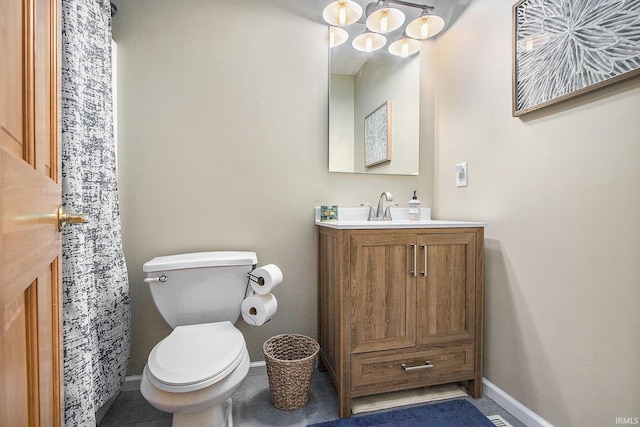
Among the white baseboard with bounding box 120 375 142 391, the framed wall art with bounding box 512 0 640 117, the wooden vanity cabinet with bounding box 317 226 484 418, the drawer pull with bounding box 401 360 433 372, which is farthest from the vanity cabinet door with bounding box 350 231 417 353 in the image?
the white baseboard with bounding box 120 375 142 391

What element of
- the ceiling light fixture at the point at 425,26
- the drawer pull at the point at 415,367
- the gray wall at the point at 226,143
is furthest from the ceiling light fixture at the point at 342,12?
the drawer pull at the point at 415,367

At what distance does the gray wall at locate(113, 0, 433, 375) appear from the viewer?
67.9 inches

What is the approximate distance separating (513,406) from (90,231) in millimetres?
2138

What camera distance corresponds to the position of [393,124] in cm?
205

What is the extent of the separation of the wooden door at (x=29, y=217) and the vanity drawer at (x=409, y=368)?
3.83ft

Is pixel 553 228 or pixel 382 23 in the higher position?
pixel 382 23

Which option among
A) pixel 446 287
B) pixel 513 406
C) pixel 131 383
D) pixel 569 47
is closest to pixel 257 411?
pixel 131 383

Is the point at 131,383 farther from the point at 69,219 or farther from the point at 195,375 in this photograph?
the point at 69,219

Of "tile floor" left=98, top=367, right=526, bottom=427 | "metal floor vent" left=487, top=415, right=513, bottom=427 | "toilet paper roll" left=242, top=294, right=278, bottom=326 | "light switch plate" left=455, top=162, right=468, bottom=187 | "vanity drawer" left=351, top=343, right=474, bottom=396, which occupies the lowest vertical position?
"tile floor" left=98, top=367, right=526, bottom=427

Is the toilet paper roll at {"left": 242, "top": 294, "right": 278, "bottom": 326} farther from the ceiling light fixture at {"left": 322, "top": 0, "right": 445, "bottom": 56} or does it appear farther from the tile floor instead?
the ceiling light fixture at {"left": 322, "top": 0, "right": 445, "bottom": 56}

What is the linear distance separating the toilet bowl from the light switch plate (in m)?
1.53

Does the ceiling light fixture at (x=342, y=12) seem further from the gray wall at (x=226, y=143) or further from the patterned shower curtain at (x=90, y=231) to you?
the patterned shower curtain at (x=90, y=231)

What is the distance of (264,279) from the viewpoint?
5.02ft

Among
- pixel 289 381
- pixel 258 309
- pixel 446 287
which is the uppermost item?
pixel 446 287
